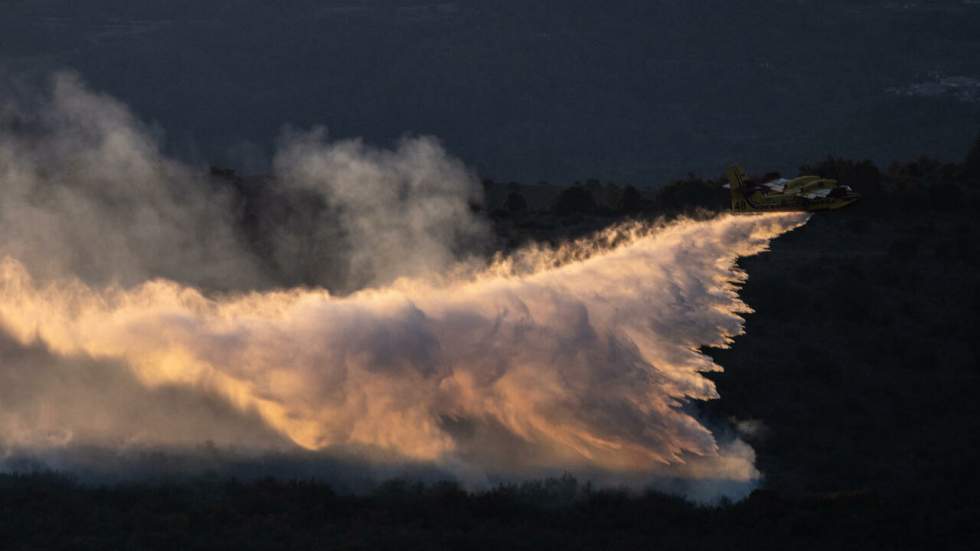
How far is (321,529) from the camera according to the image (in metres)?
49.9

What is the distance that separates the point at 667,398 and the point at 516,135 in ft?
443

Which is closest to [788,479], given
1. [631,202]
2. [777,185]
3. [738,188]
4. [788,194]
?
[788,194]

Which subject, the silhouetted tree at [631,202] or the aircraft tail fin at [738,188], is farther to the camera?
the silhouetted tree at [631,202]

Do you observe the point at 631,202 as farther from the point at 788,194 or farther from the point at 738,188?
the point at 788,194

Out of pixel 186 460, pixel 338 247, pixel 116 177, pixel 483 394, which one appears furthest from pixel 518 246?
pixel 186 460

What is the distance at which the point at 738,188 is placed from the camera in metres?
73.2

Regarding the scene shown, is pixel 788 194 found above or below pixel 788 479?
above

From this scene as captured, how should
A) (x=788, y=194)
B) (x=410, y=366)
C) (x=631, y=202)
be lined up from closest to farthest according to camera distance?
(x=410, y=366)
(x=788, y=194)
(x=631, y=202)

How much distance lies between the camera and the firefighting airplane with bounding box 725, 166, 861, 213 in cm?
7038

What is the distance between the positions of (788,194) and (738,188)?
275 centimetres

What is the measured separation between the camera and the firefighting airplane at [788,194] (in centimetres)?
7038

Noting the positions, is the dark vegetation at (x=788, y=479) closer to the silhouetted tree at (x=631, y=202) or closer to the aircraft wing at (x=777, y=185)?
the silhouetted tree at (x=631, y=202)

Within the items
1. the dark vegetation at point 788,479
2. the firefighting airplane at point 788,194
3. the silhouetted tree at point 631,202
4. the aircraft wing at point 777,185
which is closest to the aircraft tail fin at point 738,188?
the firefighting airplane at point 788,194

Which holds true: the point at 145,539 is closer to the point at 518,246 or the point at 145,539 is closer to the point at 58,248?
the point at 58,248
